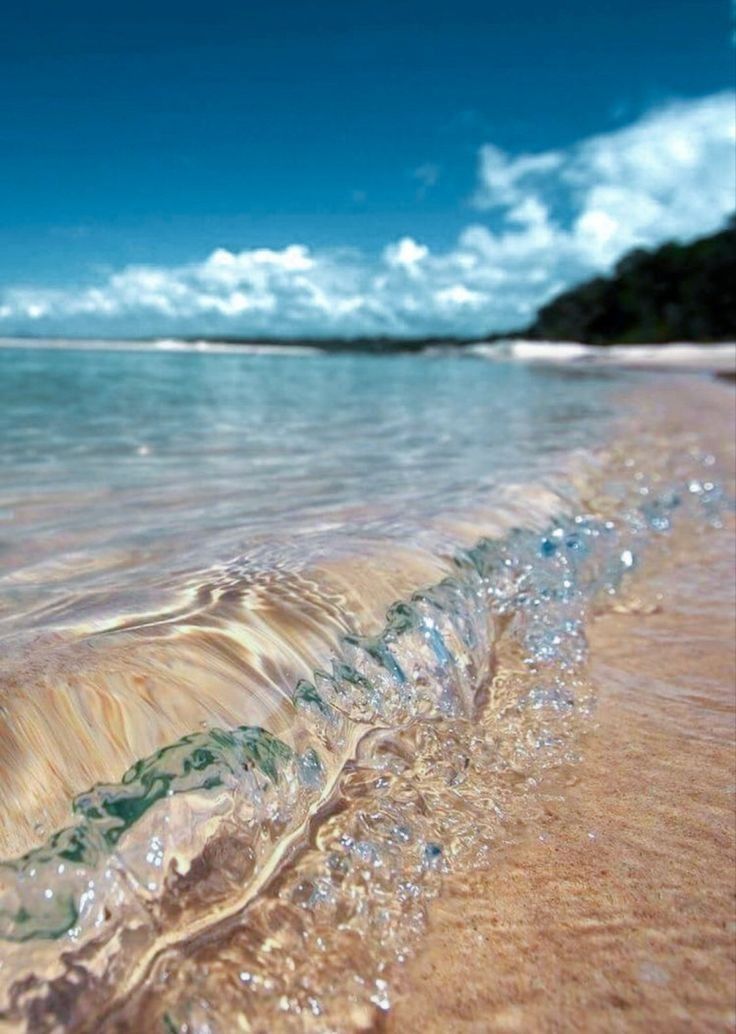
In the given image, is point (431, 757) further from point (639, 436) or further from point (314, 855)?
point (639, 436)

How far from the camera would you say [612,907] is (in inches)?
43.5

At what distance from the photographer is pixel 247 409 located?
30.5ft

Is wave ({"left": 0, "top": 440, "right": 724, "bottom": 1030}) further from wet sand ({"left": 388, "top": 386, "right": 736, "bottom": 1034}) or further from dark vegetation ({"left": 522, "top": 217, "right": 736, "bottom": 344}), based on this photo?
dark vegetation ({"left": 522, "top": 217, "right": 736, "bottom": 344})

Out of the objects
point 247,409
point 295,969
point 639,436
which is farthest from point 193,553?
point 247,409

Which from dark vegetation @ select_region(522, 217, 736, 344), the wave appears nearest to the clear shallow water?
the wave

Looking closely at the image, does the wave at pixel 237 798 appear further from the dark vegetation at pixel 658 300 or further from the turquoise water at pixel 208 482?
the dark vegetation at pixel 658 300

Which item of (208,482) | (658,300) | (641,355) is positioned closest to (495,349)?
(658,300)

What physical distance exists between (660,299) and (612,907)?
2184 inches

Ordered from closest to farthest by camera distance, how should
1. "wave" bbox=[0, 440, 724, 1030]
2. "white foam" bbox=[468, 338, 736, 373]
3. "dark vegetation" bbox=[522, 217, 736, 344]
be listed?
1. "wave" bbox=[0, 440, 724, 1030]
2. "white foam" bbox=[468, 338, 736, 373]
3. "dark vegetation" bbox=[522, 217, 736, 344]

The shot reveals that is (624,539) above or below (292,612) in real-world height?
below

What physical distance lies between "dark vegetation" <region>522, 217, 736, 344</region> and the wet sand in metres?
46.9

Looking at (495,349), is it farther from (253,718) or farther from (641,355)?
(253,718)

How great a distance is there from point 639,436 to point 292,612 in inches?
221

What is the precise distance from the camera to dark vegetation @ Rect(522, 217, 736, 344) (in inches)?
1726
